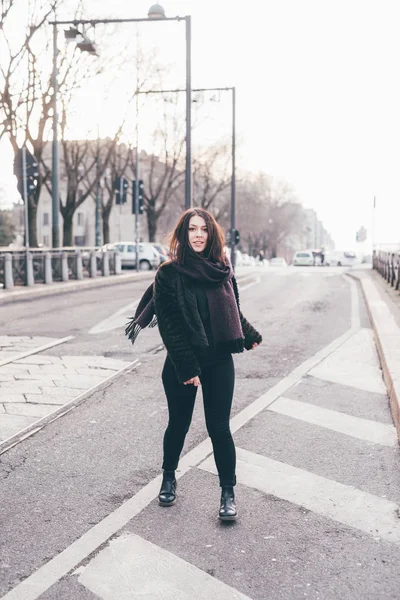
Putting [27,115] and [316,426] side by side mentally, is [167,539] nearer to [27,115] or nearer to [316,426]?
[316,426]

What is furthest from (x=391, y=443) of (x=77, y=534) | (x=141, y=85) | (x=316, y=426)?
(x=141, y=85)

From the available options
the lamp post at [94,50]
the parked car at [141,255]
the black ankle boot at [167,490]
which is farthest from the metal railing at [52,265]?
the black ankle boot at [167,490]

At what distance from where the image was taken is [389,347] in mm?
9391

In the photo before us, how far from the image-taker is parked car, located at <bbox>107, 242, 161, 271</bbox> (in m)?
38.0

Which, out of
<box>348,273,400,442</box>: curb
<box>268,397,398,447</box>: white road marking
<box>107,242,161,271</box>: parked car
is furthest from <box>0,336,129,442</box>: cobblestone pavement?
<box>107,242,161,271</box>: parked car

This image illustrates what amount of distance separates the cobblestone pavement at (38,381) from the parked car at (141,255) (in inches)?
1100

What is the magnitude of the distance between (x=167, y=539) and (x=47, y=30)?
2575 cm

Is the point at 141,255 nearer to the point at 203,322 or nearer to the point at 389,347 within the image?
the point at 389,347

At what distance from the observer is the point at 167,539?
12.3 ft

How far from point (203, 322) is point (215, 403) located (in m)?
0.44

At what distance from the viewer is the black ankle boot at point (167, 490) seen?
4223mm

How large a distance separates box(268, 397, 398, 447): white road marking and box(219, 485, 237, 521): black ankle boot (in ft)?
6.18

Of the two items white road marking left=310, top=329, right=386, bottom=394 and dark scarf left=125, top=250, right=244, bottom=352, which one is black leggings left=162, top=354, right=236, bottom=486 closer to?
dark scarf left=125, top=250, right=244, bottom=352

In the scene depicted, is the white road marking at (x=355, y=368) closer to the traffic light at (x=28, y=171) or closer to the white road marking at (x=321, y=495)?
the white road marking at (x=321, y=495)
